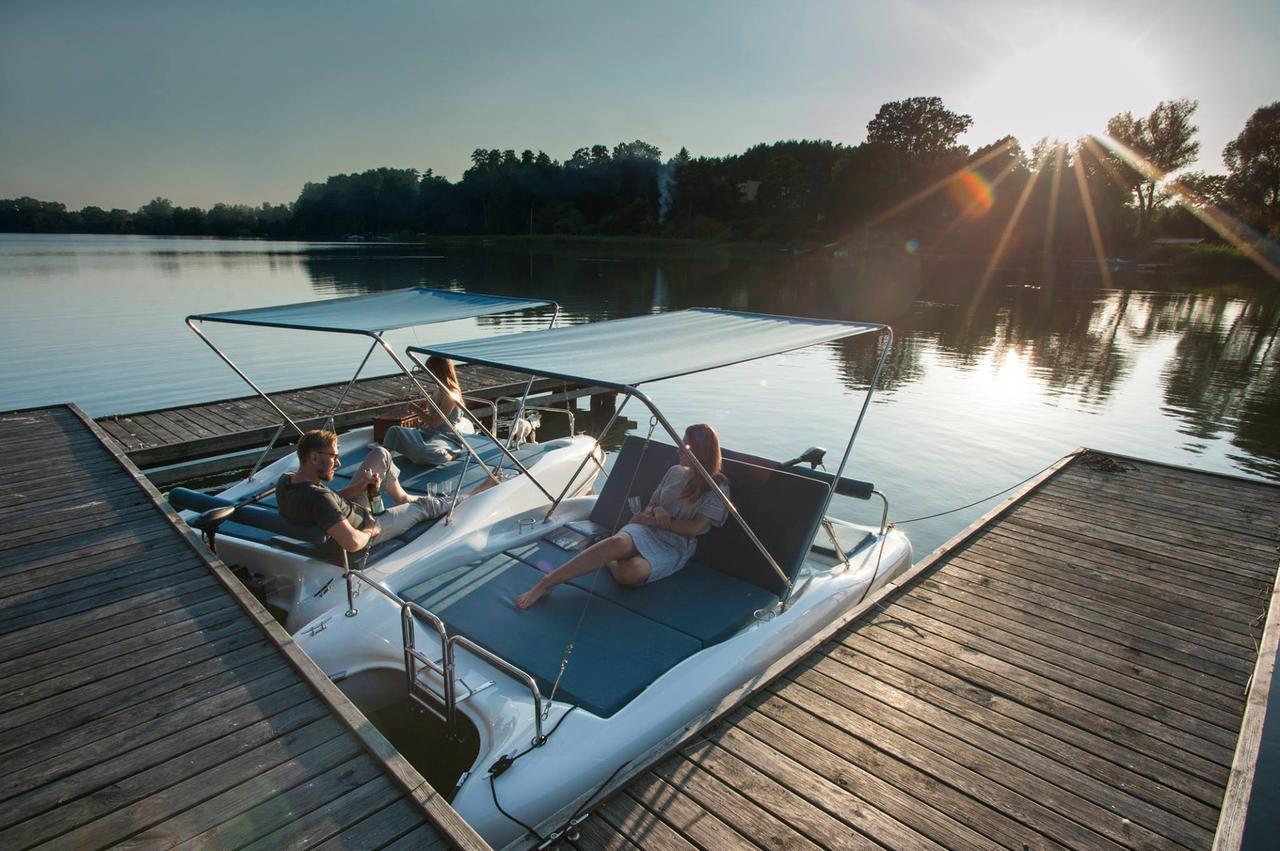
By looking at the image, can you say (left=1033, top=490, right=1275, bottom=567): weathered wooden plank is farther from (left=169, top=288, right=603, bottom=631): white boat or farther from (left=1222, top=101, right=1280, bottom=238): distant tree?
(left=1222, top=101, right=1280, bottom=238): distant tree

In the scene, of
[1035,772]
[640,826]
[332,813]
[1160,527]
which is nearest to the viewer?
[332,813]

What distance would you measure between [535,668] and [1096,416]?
15.1 metres

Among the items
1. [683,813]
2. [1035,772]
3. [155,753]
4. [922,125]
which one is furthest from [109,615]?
[922,125]

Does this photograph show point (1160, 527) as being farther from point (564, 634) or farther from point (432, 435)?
point (432, 435)

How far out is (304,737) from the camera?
3.38 metres

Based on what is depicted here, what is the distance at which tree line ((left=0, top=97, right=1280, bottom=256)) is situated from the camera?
204 ft

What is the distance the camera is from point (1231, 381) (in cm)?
1825

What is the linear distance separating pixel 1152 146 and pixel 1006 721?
86.8 meters

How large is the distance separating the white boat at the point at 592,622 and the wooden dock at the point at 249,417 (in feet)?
16.2

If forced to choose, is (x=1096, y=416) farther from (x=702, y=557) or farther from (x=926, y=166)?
(x=926, y=166)

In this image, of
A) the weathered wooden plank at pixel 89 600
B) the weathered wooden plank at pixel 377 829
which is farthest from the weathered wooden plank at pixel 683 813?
the weathered wooden plank at pixel 89 600

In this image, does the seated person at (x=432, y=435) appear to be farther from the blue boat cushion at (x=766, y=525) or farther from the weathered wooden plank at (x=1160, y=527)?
the weathered wooden plank at (x=1160, y=527)

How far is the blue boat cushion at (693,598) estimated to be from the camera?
15.5ft

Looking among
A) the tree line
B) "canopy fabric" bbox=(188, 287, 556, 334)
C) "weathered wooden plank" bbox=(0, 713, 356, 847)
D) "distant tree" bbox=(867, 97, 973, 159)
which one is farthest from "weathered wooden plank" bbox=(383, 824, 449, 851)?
"distant tree" bbox=(867, 97, 973, 159)
